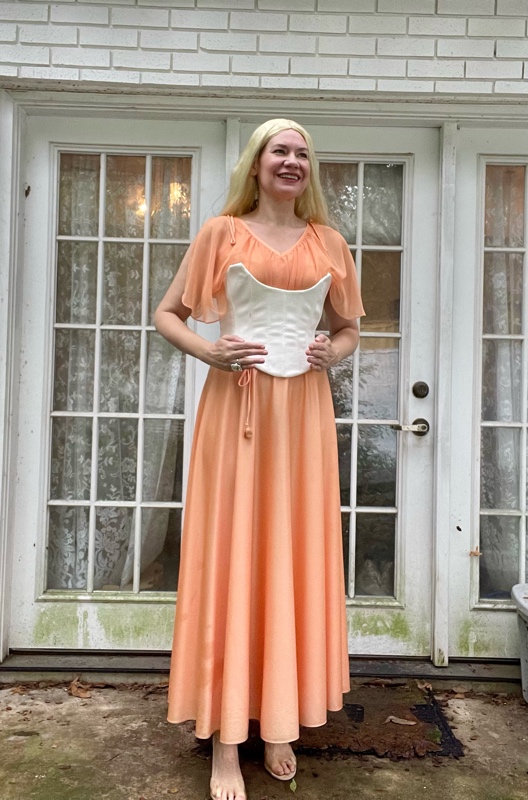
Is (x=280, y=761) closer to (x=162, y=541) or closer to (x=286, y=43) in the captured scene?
(x=162, y=541)

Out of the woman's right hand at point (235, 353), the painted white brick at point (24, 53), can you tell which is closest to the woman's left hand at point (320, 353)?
the woman's right hand at point (235, 353)

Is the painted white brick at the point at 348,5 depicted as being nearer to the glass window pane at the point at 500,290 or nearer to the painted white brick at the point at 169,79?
the painted white brick at the point at 169,79

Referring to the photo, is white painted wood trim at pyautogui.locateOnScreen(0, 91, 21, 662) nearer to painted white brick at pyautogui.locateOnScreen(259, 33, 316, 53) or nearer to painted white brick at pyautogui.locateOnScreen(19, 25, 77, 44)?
painted white brick at pyautogui.locateOnScreen(19, 25, 77, 44)

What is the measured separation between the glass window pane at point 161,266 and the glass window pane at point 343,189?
2.12ft

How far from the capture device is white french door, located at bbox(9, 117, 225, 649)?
8.93ft

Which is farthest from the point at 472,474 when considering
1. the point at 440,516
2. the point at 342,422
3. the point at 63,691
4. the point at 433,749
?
the point at 63,691

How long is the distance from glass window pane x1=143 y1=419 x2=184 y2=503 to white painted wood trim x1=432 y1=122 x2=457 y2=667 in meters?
1.07

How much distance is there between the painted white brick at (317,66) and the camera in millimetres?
2564

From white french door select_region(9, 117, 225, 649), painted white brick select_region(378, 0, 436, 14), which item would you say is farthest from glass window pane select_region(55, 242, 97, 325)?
painted white brick select_region(378, 0, 436, 14)

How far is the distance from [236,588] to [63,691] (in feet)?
3.78

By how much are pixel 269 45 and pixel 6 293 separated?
4.65 ft

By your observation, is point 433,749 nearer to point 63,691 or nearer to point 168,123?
point 63,691

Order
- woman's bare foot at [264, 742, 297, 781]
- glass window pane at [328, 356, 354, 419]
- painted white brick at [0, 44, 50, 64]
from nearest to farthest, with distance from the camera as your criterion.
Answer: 1. woman's bare foot at [264, 742, 297, 781]
2. painted white brick at [0, 44, 50, 64]
3. glass window pane at [328, 356, 354, 419]

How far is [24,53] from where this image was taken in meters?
2.56
